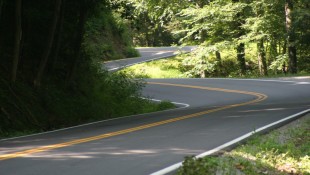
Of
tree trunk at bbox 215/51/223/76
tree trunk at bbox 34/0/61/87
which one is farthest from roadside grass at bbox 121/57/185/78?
tree trunk at bbox 34/0/61/87

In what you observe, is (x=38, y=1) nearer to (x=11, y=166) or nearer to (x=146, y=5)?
(x=11, y=166)

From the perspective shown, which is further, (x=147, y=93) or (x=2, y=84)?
(x=147, y=93)

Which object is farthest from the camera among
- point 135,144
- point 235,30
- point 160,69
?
point 160,69

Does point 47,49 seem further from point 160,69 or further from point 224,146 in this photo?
point 160,69

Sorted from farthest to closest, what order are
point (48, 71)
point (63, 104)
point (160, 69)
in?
point (160, 69) → point (48, 71) → point (63, 104)

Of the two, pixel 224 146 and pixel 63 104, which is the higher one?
pixel 63 104

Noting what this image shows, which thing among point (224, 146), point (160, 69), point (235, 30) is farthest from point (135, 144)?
point (160, 69)

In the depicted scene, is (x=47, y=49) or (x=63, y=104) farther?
(x=63, y=104)

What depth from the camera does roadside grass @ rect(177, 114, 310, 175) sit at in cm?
695

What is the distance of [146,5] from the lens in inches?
1419

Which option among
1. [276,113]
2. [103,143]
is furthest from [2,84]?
[276,113]

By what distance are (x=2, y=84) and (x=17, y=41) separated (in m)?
1.53

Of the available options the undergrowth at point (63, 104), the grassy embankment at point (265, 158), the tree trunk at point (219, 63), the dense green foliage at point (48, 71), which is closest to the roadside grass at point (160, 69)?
the tree trunk at point (219, 63)

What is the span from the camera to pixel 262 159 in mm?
8148
